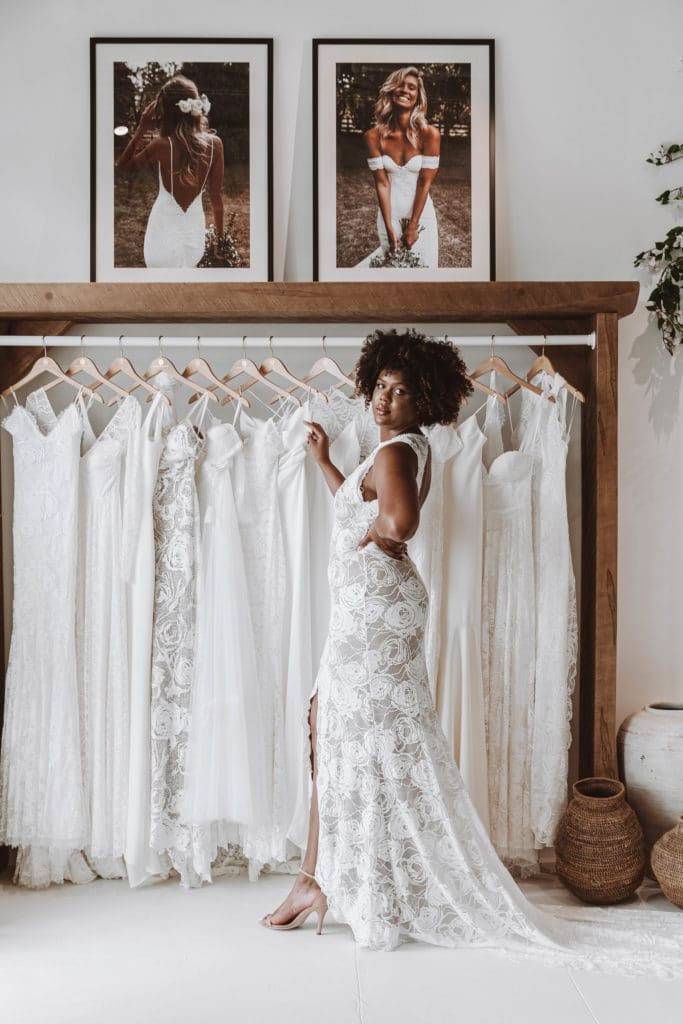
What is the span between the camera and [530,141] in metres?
3.09

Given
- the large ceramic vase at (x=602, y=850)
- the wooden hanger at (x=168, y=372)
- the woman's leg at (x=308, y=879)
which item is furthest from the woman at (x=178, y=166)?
the large ceramic vase at (x=602, y=850)

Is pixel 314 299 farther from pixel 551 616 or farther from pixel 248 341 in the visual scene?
pixel 551 616

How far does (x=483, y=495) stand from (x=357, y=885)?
1228mm

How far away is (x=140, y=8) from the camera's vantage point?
10.1 ft

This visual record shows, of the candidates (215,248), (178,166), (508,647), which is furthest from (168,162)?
(508,647)

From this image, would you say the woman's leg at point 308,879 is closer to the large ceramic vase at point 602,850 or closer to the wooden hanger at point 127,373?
the large ceramic vase at point 602,850

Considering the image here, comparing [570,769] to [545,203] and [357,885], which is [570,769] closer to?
[357,885]

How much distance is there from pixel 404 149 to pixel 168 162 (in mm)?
826

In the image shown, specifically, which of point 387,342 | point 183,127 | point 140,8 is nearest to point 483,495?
point 387,342

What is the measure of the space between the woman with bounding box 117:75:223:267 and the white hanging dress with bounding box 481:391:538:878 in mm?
1330

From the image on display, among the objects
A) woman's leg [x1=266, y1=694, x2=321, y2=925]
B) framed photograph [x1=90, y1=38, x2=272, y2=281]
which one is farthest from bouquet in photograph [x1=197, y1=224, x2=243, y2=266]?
woman's leg [x1=266, y1=694, x2=321, y2=925]

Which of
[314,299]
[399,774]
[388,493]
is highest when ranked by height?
[314,299]

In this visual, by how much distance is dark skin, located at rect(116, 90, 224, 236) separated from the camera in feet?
9.98

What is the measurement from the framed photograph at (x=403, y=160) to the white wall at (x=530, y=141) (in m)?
0.07
